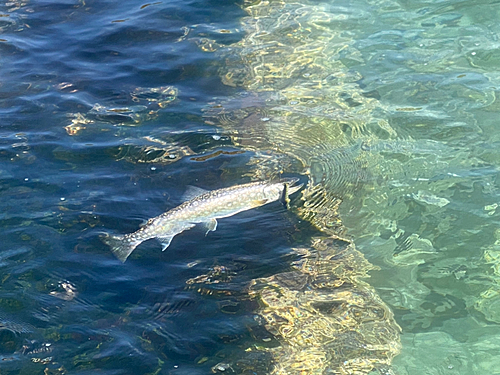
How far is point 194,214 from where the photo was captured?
19.1 feet

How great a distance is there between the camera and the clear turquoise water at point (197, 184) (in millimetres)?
5113

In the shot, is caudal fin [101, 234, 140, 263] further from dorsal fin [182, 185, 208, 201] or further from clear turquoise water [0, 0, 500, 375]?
dorsal fin [182, 185, 208, 201]

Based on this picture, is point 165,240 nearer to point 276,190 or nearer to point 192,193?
point 192,193

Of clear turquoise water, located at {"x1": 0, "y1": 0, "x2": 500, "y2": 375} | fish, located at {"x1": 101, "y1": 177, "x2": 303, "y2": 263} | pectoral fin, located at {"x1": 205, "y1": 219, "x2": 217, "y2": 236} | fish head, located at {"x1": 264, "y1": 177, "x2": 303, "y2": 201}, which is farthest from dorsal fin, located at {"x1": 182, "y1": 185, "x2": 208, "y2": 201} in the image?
fish head, located at {"x1": 264, "y1": 177, "x2": 303, "y2": 201}

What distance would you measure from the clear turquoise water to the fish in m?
0.27

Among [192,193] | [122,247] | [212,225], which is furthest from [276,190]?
[122,247]

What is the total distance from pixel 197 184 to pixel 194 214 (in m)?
1.20

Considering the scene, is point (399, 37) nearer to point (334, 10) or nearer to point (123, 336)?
point (334, 10)

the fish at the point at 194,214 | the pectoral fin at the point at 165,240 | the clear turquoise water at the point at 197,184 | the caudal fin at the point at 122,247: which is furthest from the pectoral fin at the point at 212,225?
the caudal fin at the point at 122,247

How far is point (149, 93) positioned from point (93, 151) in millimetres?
1952

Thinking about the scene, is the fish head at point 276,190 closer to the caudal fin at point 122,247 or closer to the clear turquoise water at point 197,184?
the clear turquoise water at point 197,184

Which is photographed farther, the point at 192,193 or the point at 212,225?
the point at 192,193

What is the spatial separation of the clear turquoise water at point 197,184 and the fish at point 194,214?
0.27 m

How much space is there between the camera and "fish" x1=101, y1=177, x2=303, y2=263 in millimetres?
5742
